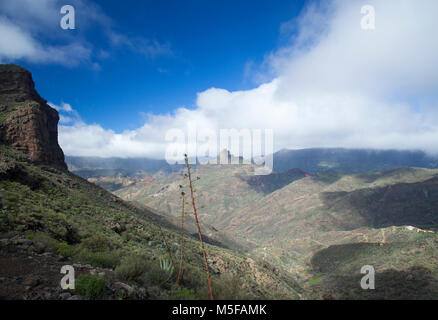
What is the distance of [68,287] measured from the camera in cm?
665

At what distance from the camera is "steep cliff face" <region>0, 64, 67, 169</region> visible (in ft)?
119

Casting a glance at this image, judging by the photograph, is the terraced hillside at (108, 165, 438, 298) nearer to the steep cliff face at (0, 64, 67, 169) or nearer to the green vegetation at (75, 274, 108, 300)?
the green vegetation at (75, 274, 108, 300)

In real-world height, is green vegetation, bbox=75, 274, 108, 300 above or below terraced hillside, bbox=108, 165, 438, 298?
above

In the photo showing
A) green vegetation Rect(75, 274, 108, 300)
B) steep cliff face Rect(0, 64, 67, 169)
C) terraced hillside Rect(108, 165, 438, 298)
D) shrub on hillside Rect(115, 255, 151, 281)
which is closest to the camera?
green vegetation Rect(75, 274, 108, 300)

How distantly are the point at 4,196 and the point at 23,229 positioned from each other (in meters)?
8.17

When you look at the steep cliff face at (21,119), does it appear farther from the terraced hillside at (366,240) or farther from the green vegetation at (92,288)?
the terraced hillside at (366,240)

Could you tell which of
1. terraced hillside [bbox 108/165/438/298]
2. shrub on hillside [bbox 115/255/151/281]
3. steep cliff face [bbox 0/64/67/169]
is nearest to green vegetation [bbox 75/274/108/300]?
shrub on hillside [bbox 115/255/151/281]

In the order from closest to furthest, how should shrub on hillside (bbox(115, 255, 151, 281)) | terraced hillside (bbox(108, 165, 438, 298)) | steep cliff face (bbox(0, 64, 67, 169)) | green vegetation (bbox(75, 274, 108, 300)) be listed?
green vegetation (bbox(75, 274, 108, 300))
shrub on hillside (bbox(115, 255, 151, 281))
steep cliff face (bbox(0, 64, 67, 169))
terraced hillside (bbox(108, 165, 438, 298))

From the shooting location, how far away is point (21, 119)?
37938mm

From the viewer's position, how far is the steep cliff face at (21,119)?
119 ft

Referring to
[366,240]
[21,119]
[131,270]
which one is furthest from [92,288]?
[366,240]

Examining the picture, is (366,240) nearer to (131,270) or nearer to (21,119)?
(131,270)
